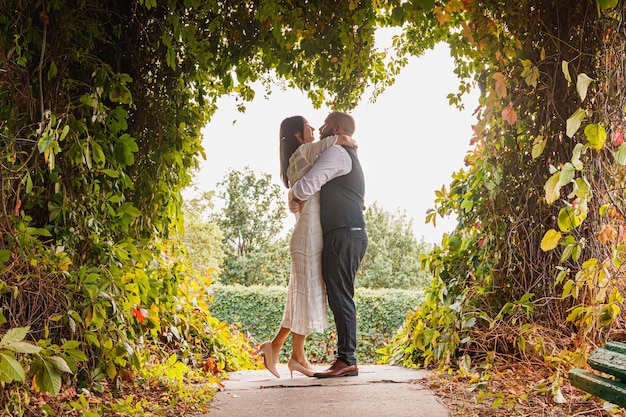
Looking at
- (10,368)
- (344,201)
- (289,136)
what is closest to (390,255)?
(289,136)

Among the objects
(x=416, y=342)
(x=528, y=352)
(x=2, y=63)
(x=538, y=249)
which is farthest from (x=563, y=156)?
(x=2, y=63)

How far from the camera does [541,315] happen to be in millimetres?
3840

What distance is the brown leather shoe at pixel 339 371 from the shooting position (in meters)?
4.14

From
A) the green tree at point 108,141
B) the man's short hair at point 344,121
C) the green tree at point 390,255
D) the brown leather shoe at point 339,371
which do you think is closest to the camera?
the green tree at point 108,141

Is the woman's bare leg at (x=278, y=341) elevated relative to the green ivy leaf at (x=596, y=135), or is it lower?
lower

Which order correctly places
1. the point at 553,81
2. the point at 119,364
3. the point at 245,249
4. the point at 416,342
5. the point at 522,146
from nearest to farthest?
the point at 119,364 < the point at 553,81 < the point at 522,146 < the point at 416,342 < the point at 245,249

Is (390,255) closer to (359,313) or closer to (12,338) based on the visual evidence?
(359,313)

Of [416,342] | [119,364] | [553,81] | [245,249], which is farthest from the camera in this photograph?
[245,249]

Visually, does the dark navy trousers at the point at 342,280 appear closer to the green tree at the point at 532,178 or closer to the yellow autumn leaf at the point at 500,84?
the green tree at the point at 532,178

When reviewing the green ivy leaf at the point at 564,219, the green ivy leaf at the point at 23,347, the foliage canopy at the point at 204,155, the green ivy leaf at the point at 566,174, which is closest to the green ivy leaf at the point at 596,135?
the green ivy leaf at the point at 566,174

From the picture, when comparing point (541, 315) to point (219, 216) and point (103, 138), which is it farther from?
point (219, 216)

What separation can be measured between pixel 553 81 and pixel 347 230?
5.23ft

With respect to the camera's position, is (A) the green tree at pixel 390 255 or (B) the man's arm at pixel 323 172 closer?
(B) the man's arm at pixel 323 172

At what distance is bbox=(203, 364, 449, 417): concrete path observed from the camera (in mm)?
3086
